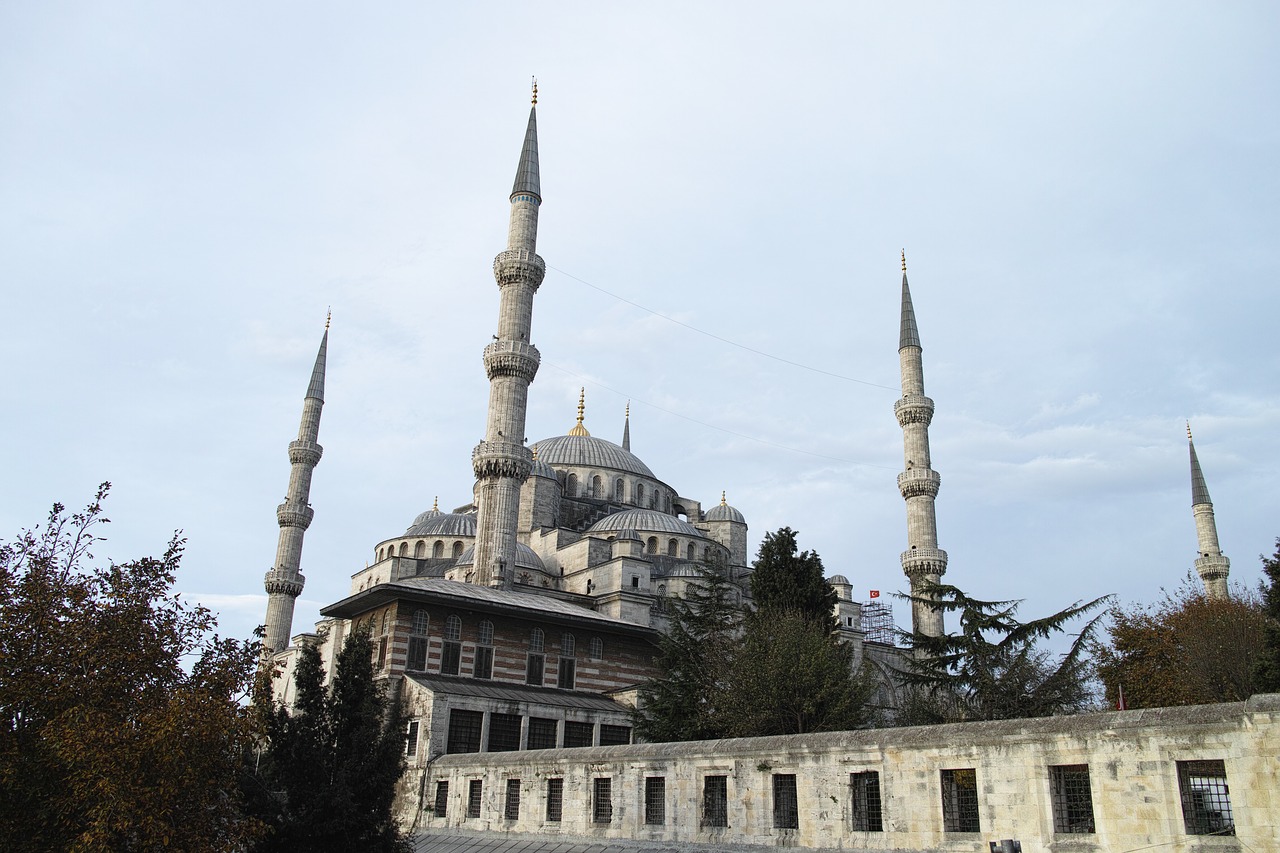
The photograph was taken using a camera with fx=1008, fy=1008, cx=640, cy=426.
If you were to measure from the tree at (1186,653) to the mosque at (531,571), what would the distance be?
23.6 ft

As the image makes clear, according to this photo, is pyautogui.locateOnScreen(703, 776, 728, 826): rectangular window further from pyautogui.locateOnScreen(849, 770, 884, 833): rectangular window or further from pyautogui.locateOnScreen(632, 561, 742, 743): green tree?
pyautogui.locateOnScreen(632, 561, 742, 743): green tree

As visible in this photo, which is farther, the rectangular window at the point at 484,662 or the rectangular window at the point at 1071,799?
the rectangular window at the point at 484,662

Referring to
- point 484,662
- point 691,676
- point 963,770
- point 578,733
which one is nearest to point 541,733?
point 578,733

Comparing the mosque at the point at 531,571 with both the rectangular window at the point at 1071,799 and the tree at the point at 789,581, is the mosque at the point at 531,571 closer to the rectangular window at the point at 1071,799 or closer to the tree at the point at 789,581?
the tree at the point at 789,581

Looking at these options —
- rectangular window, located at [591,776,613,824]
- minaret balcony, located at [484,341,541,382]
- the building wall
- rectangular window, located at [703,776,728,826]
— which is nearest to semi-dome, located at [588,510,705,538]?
minaret balcony, located at [484,341,541,382]

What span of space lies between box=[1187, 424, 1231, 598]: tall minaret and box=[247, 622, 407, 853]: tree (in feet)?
106

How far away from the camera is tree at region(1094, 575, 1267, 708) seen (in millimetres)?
21453

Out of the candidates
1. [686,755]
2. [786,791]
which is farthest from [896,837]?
A: [686,755]

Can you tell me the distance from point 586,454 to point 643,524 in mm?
6922

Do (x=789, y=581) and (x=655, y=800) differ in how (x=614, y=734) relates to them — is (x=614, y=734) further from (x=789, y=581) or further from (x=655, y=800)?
(x=655, y=800)

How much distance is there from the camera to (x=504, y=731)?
72.4ft

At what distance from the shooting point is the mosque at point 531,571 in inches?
904

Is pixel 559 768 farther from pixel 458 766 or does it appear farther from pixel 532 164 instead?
pixel 532 164

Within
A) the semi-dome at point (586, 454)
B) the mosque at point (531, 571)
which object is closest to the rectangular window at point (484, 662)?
the mosque at point (531, 571)
